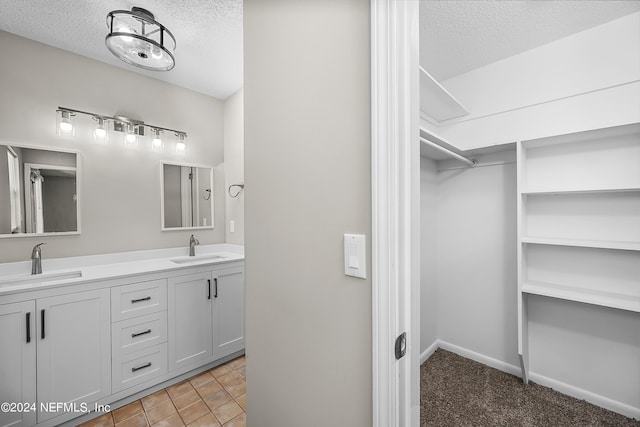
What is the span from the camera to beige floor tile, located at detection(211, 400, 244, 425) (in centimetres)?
173

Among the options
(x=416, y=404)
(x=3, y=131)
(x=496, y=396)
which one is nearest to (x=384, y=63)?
(x=416, y=404)

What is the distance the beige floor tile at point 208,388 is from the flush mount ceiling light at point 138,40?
2.42 m

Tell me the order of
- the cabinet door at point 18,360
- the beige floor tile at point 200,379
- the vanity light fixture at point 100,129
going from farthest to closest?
the vanity light fixture at point 100,129 → the beige floor tile at point 200,379 → the cabinet door at point 18,360

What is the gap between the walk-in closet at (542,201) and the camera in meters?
1.67

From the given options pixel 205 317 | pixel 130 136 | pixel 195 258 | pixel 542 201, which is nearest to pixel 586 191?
pixel 542 201

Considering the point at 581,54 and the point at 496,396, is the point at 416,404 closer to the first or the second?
the point at 496,396

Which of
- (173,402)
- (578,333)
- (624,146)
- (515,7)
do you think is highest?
(515,7)

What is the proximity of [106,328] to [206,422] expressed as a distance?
0.91 m

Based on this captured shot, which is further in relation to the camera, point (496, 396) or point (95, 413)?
point (496, 396)

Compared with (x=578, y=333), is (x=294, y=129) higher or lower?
higher

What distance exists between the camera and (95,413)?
1729 millimetres

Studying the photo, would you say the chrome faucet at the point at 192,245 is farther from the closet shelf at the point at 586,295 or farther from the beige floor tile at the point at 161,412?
the closet shelf at the point at 586,295

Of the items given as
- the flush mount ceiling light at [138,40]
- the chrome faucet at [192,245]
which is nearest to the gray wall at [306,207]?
the flush mount ceiling light at [138,40]

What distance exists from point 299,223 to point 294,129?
0.34 meters
